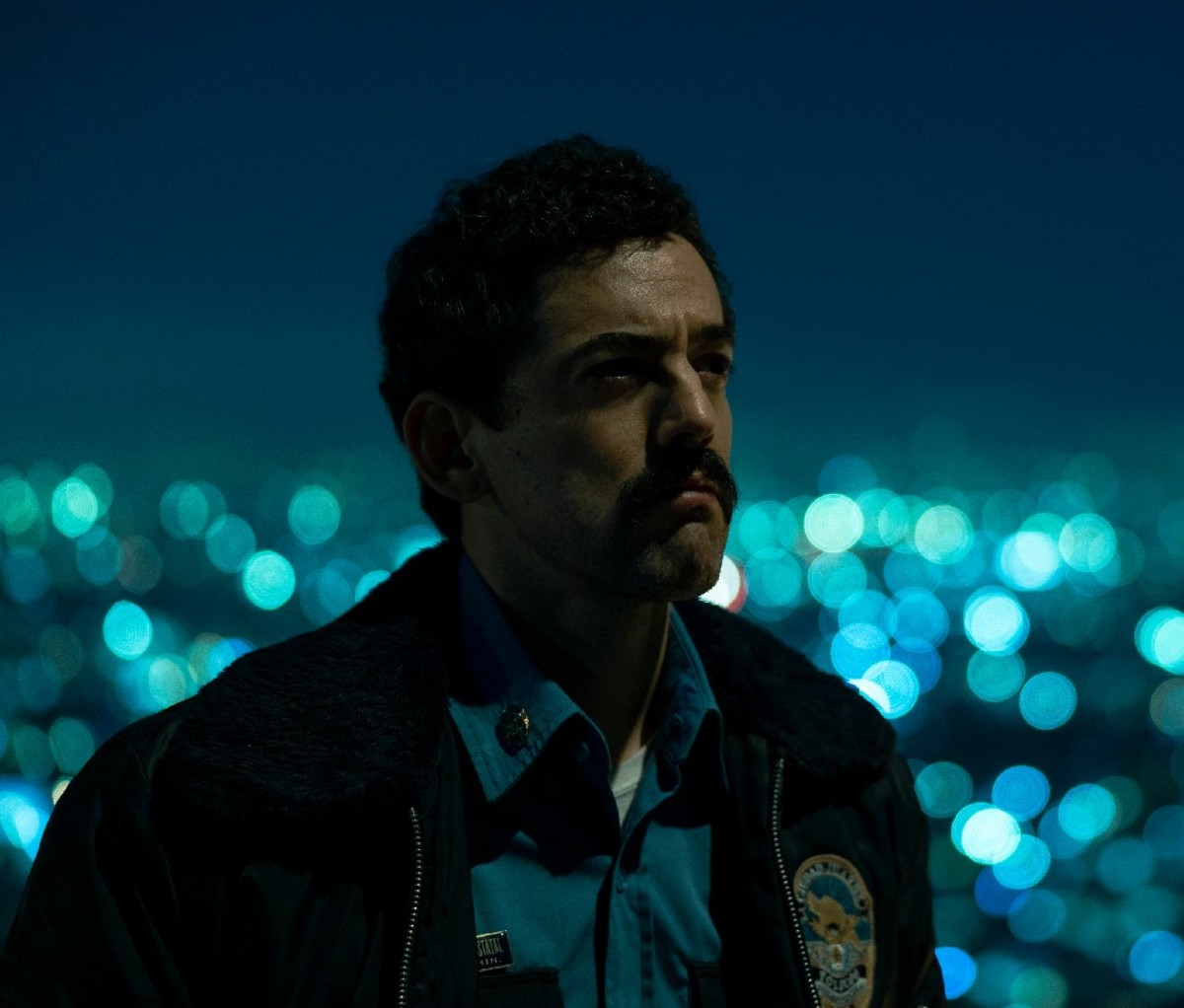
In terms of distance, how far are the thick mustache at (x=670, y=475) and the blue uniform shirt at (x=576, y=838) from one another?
27cm

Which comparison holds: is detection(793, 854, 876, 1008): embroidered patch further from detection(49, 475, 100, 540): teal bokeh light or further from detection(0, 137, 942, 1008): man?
detection(49, 475, 100, 540): teal bokeh light

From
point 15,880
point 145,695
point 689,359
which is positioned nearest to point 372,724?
point 689,359

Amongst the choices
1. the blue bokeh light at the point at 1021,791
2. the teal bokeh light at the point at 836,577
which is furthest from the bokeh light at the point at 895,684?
the teal bokeh light at the point at 836,577

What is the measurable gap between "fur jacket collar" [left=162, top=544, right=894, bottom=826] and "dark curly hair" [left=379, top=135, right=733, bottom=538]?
0.30 m

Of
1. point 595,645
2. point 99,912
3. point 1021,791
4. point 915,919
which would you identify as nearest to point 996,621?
point 1021,791

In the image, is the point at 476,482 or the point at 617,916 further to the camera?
the point at 476,482

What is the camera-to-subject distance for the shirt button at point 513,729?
1666mm

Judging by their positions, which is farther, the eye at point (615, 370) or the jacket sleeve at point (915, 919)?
the jacket sleeve at point (915, 919)

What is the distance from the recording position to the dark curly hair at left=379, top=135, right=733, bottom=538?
1735mm

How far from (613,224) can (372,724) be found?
0.74m

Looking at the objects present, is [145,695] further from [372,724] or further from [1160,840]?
[372,724]

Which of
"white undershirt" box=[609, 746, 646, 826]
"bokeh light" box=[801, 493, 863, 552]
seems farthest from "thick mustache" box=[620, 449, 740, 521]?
"bokeh light" box=[801, 493, 863, 552]

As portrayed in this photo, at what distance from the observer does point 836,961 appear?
5.59 ft

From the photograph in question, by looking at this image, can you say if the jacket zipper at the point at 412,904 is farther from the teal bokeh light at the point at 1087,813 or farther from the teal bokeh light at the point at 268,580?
the teal bokeh light at the point at 268,580
